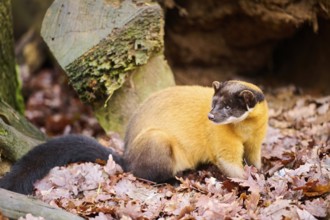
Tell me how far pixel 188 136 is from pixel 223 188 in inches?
32.9

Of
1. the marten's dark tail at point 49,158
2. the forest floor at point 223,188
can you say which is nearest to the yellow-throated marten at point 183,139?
the marten's dark tail at point 49,158

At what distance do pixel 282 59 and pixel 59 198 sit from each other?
6730 millimetres

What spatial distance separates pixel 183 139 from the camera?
584 centimetres

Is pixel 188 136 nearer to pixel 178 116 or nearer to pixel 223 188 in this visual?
pixel 178 116

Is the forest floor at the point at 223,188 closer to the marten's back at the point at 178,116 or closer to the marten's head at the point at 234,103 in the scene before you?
the marten's back at the point at 178,116

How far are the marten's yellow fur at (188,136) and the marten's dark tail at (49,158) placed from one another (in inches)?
15.2

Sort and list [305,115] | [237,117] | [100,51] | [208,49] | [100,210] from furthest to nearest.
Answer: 1. [208,49]
2. [305,115]
3. [100,51]
4. [237,117]
5. [100,210]

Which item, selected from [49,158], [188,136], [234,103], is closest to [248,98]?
[234,103]

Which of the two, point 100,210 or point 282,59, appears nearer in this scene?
point 100,210

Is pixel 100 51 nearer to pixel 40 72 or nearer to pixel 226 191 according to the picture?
pixel 226 191

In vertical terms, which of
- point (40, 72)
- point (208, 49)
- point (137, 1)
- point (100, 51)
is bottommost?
point (40, 72)

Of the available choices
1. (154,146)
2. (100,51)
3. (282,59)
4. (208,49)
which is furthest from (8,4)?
(282,59)

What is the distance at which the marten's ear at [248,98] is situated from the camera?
5.47 m

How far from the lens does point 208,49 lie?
10078 mm
